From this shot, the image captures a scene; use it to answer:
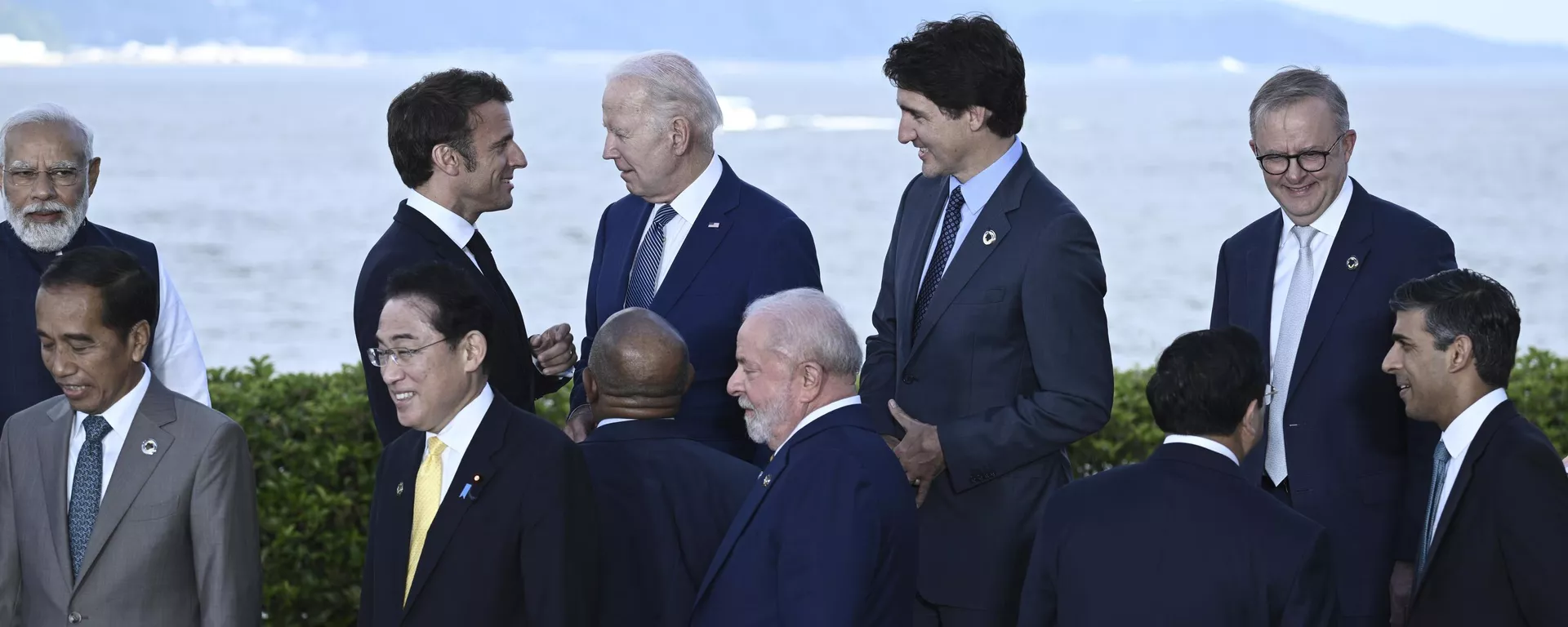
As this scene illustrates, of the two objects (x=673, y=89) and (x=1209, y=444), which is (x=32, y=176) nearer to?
(x=673, y=89)

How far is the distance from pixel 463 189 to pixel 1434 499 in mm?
2447

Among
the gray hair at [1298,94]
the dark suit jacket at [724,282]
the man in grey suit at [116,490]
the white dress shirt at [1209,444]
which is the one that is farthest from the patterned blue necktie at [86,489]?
the gray hair at [1298,94]

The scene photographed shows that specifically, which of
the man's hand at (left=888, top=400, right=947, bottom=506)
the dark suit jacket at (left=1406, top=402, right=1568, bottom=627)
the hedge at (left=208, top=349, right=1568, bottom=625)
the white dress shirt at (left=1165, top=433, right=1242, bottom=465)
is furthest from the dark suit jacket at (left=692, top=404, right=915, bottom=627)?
the hedge at (left=208, top=349, right=1568, bottom=625)

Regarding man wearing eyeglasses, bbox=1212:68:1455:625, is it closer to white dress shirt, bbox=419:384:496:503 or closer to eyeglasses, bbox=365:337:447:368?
white dress shirt, bbox=419:384:496:503

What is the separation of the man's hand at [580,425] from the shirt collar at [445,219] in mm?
533

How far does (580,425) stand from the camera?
3955mm

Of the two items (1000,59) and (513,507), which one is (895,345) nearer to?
(1000,59)

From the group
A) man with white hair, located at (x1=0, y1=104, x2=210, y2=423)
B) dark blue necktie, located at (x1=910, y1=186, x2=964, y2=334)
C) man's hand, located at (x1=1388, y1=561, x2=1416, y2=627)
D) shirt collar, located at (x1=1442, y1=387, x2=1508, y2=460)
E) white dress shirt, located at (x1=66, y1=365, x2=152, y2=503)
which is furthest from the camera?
man with white hair, located at (x1=0, y1=104, x2=210, y2=423)

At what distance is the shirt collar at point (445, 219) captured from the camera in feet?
13.4

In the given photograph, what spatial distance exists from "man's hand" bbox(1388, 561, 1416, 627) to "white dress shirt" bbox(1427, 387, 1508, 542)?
0.93 ft

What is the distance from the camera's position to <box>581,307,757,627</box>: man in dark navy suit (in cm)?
347

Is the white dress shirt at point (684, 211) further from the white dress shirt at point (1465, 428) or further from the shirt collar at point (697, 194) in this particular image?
the white dress shirt at point (1465, 428)

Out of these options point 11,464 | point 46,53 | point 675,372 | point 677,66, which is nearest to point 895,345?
point 675,372

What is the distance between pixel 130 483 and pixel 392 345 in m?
0.67
